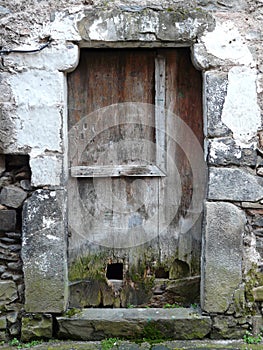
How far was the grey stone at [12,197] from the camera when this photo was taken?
3.42 meters

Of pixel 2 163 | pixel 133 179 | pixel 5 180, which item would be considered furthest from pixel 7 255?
pixel 133 179

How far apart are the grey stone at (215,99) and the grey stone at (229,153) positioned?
6 cm

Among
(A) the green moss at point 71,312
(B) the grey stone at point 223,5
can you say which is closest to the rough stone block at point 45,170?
(A) the green moss at point 71,312

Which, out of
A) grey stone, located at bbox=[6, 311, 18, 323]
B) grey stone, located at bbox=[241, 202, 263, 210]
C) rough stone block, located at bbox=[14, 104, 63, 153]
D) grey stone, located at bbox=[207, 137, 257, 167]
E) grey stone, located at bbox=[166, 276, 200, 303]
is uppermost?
rough stone block, located at bbox=[14, 104, 63, 153]

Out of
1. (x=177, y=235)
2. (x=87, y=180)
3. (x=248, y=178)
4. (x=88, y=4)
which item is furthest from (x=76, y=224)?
(x=88, y=4)

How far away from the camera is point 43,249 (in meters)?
3.42

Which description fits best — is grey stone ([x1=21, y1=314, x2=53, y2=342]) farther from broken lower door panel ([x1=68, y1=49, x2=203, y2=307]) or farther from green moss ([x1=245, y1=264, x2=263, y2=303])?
green moss ([x1=245, y1=264, x2=263, y2=303])

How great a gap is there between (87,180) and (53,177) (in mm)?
360

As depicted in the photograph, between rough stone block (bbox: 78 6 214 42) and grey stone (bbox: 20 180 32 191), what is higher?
rough stone block (bbox: 78 6 214 42)

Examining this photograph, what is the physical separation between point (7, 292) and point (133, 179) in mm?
1221

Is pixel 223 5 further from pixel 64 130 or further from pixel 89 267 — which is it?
pixel 89 267

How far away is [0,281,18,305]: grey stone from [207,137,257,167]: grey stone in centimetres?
166

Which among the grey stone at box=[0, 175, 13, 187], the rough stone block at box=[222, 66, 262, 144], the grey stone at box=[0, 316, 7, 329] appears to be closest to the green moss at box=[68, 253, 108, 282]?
the grey stone at box=[0, 316, 7, 329]

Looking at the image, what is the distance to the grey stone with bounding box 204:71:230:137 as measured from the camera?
3377mm
